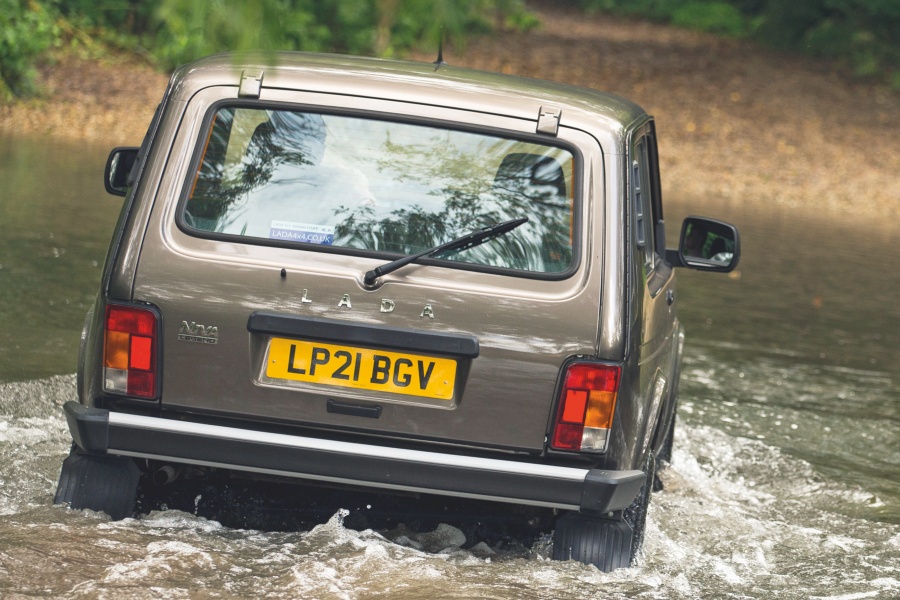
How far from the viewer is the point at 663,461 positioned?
667cm

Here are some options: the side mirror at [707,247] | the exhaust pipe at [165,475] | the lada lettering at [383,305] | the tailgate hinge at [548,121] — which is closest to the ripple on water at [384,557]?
the exhaust pipe at [165,475]

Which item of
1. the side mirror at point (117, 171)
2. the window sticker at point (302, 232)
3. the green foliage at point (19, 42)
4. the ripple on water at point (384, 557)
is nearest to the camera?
the ripple on water at point (384, 557)

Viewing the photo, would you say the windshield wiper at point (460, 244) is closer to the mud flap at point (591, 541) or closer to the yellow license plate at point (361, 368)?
the yellow license plate at point (361, 368)

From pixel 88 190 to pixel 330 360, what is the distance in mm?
10539

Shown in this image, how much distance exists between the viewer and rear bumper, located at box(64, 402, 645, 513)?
4.03m

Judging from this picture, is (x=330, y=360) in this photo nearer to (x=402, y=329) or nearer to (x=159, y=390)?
(x=402, y=329)

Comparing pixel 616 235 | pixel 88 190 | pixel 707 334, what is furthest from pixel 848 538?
pixel 88 190

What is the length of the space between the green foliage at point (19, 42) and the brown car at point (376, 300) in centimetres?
1493

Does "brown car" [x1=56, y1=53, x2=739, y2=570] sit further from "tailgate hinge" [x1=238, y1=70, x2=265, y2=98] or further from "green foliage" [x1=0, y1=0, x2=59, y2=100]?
"green foliage" [x1=0, y1=0, x2=59, y2=100]

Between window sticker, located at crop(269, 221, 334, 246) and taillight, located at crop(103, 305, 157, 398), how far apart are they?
17.7 inches

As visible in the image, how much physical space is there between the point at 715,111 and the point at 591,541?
75.5ft

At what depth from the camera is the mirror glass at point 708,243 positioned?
17.7 ft

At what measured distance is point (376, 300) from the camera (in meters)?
4.06

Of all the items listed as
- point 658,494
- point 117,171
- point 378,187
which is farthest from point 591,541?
point 117,171
